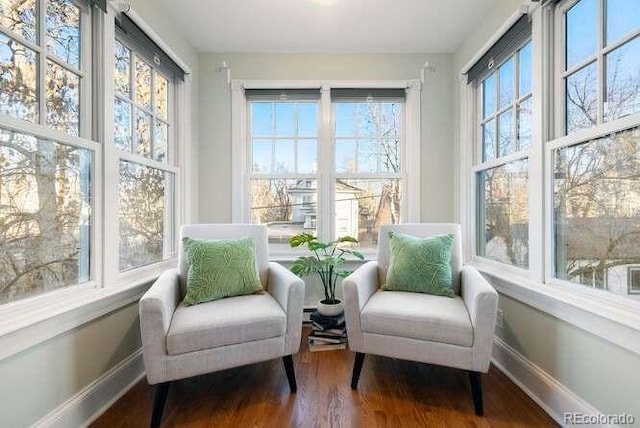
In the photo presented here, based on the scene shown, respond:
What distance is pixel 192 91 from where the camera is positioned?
2.77 meters

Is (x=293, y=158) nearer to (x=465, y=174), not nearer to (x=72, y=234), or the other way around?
(x=465, y=174)

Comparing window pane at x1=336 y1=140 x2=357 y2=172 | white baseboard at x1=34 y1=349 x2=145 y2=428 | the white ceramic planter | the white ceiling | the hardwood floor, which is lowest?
the hardwood floor

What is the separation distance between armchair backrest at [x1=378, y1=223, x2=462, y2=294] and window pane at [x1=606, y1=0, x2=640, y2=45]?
1.24 meters

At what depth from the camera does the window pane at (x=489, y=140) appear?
7.91ft

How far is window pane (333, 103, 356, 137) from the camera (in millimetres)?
2953

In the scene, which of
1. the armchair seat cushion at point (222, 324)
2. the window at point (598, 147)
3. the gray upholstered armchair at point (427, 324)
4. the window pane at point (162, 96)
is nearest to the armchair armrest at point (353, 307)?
the gray upholstered armchair at point (427, 324)

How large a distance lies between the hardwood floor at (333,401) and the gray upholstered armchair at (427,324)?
5.2 inches

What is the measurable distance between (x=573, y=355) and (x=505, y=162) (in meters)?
1.20

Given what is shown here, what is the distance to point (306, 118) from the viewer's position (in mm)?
2965

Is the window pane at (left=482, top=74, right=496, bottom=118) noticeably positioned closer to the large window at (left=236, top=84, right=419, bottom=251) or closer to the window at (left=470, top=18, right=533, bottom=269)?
the window at (left=470, top=18, right=533, bottom=269)

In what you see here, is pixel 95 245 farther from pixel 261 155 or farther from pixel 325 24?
pixel 325 24

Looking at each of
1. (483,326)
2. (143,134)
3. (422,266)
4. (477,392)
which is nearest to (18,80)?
(143,134)

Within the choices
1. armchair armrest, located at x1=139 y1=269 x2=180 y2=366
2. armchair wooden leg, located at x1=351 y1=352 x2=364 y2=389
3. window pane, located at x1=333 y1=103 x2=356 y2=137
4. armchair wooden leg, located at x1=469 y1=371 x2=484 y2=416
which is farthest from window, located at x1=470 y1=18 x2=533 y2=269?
armchair armrest, located at x1=139 y1=269 x2=180 y2=366

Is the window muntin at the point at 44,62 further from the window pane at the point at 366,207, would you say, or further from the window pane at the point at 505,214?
the window pane at the point at 505,214
